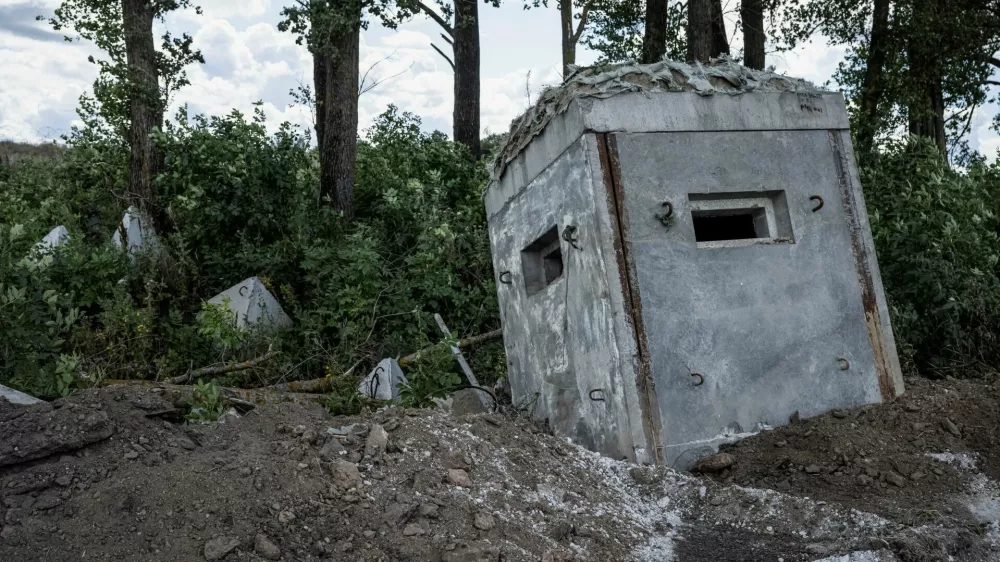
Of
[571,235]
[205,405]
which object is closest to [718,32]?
[571,235]

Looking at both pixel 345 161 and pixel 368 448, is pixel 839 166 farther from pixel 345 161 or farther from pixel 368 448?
pixel 345 161

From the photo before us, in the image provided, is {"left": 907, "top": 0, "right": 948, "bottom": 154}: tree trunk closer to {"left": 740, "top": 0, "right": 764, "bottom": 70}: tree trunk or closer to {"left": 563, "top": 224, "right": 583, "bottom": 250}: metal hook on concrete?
{"left": 740, "top": 0, "right": 764, "bottom": 70}: tree trunk

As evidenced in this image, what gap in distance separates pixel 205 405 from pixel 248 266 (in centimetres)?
504

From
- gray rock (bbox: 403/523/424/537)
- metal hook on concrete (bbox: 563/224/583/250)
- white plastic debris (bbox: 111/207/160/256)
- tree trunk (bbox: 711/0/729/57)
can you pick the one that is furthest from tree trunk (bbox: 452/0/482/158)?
gray rock (bbox: 403/523/424/537)

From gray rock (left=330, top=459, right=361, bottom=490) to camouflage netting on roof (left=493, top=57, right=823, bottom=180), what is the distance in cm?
278

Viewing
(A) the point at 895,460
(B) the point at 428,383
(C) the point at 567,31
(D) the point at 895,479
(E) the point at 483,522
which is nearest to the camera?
(E) the point at 483,522

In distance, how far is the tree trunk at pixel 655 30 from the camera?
44.4 feet

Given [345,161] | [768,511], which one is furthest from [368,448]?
[345,161]

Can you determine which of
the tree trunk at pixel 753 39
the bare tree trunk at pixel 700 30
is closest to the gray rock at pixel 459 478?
the bare tree trunk at pixel 700 30

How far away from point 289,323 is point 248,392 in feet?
7.70

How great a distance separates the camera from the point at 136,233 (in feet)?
37.4

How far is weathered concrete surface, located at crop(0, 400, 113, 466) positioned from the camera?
436cm

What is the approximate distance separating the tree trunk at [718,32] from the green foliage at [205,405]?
33.7 feet

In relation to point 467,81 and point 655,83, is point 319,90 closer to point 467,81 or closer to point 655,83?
point 467,81
